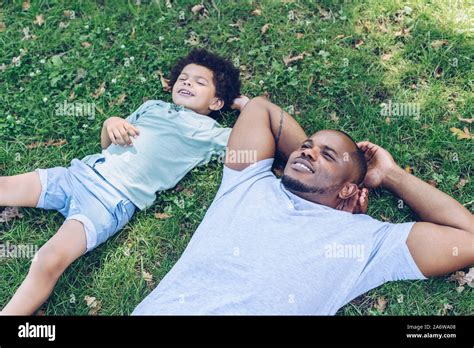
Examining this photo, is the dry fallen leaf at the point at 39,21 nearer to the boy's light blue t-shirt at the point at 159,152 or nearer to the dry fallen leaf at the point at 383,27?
the boy's light blue t-shirt at the point at 159,152

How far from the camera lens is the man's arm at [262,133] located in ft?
15.4

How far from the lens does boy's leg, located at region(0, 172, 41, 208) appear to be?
4.84m

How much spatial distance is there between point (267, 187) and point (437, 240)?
1403 mm

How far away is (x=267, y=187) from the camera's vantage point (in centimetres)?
446

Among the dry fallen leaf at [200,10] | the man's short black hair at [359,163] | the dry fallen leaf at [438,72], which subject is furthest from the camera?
the dry fallen leaf at [200,10]

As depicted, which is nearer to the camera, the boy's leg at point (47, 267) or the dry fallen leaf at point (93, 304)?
the boy's leg at point (47, 267)

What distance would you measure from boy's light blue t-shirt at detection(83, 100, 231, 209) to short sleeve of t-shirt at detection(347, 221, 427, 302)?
172cm

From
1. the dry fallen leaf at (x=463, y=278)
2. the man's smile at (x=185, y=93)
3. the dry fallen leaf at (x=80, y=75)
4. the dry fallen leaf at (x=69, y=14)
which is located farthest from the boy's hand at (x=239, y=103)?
the dry fallen leaf at (x=463, y=278)

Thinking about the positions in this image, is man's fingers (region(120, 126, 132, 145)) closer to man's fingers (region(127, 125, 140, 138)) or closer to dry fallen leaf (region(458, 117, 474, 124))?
man's fingers (region(127, 125, 140, 138))

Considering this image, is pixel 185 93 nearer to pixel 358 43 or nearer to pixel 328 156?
pixel 328 156

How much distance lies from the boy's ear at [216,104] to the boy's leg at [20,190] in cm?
178

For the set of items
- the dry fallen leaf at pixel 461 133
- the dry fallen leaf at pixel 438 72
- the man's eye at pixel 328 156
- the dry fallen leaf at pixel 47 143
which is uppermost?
the dry fallen leaf at pixel 438 72
